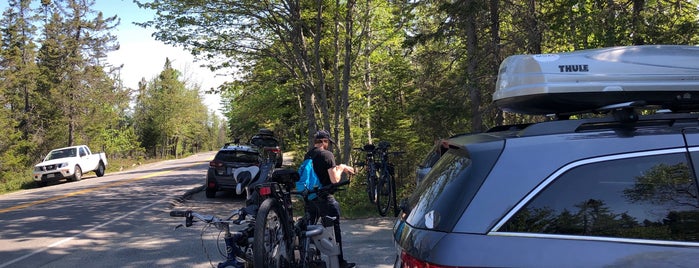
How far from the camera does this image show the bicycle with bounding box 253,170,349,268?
167 inches

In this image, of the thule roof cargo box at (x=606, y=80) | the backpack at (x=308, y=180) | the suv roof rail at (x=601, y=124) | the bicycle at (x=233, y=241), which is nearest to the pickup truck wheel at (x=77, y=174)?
the backpack at (x=308, y=180)

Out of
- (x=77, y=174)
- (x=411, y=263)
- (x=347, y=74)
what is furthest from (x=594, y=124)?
(x=77, y=174)

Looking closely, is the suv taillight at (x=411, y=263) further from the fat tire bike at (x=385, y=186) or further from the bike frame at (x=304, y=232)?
the fat tire bike at (x=385, y=186)

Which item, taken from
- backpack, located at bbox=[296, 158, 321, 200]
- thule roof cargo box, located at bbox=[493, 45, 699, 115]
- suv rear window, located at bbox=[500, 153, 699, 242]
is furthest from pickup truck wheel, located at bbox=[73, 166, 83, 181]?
suv rear window, located at bbox=[500, 153, 699, 242]

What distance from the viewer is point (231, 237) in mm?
4566

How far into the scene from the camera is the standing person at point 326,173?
5.68 m

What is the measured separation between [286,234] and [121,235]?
581 cm

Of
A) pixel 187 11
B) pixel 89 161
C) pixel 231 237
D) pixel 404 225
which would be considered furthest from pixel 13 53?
pixel 404 225

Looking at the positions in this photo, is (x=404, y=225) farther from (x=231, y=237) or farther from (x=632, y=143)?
(x=231, y=237)

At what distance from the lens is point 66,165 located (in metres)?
24.5

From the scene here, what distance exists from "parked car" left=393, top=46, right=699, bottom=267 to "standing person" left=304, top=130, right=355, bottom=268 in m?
3.26

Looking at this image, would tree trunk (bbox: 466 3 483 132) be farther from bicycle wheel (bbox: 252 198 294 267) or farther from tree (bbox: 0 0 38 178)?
tree (bbox: 0 0 38 178)

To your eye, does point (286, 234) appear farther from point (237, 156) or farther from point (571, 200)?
point (237, 156)

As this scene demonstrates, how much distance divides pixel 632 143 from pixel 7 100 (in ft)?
131
